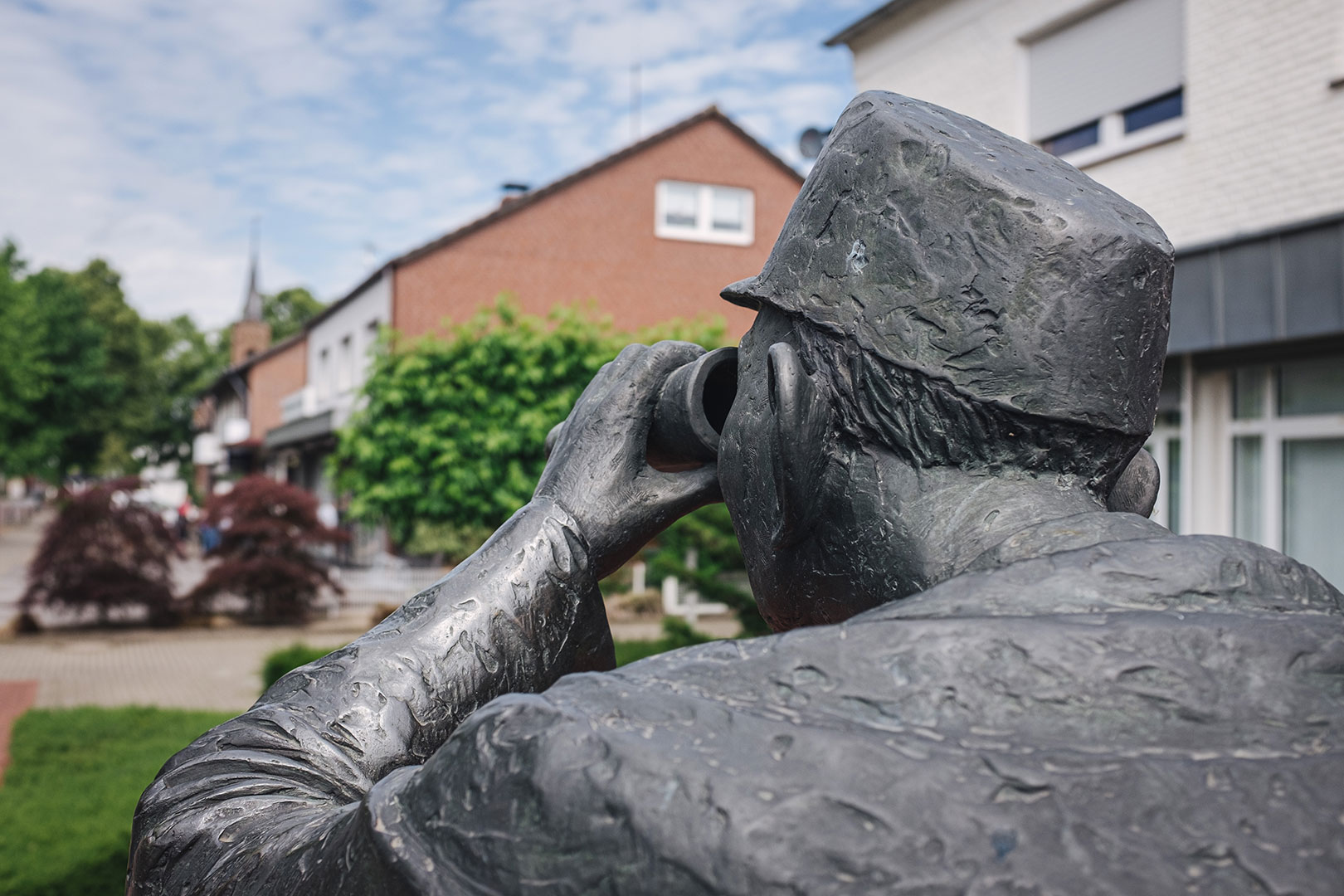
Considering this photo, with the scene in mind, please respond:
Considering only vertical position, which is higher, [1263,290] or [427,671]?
[1263,290]

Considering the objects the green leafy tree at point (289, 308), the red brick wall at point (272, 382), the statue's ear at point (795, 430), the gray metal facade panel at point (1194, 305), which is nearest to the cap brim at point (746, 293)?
the statue's ear at point (795, 430)

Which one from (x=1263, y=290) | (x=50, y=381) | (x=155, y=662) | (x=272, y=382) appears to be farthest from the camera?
(x=50, y=381)

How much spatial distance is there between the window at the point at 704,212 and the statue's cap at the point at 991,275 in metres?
19.1

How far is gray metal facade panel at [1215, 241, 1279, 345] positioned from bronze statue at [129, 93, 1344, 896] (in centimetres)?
687

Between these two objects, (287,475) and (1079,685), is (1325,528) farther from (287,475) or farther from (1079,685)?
(287,475)

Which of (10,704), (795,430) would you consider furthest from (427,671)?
(10,704)

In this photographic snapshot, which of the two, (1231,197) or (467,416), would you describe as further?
(467,416)

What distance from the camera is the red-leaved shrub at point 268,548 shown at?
1549 cm

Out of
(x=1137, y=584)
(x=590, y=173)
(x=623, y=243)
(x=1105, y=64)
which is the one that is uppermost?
(x=590, y=173)

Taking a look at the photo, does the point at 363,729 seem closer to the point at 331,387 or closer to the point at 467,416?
the point at 467,416

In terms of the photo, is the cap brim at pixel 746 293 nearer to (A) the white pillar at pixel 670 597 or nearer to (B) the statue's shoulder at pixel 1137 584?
(B) the statue's shoulder at pixel 1137 584

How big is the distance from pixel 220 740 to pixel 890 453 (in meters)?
0.81

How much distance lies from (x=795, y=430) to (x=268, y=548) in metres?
15.7

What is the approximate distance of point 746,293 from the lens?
1.28 meters
